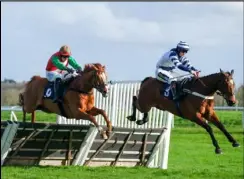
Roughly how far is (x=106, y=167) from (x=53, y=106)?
4.95ft

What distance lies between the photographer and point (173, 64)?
36.5 ft

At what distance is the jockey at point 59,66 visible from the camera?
11734mm

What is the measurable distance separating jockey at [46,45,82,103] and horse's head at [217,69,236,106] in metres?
2.81

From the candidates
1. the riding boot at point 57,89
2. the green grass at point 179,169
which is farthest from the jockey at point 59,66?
the green grass at point 179,169

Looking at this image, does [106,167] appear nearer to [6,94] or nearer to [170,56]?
[170,56]

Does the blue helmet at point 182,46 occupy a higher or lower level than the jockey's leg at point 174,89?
higher

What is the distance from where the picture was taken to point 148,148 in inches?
513

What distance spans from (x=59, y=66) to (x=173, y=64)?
208 cm

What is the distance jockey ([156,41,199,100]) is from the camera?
10797 mm

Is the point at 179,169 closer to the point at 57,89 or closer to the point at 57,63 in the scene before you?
the point at 57,89

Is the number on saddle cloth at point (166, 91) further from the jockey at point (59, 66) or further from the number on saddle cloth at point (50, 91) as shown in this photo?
the number on saddle cloth at point (50, 91)

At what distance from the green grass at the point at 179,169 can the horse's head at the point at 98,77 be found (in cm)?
142

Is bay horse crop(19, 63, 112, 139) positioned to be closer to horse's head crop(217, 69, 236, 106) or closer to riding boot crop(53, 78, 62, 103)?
riding boot crop(53, 78, 62, 103)

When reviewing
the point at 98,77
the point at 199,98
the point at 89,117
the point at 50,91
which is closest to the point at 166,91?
the point at 199,98
